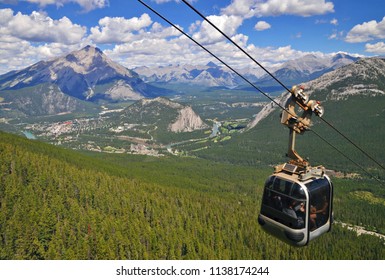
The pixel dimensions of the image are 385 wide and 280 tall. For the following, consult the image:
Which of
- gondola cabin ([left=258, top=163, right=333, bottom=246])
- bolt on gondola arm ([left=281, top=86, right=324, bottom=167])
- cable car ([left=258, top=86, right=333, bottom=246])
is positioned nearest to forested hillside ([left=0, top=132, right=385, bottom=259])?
gondola cabin ([left=258, top=163, right=333, bottom=246])

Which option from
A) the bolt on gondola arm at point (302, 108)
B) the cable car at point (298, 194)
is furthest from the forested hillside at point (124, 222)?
the bolt on gondola arm at point (302, 108)

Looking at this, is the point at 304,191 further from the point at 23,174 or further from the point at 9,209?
the point at 23,174

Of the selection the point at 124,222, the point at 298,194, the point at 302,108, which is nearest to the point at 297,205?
the point at 298,194

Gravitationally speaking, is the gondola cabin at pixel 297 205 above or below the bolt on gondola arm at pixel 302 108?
below

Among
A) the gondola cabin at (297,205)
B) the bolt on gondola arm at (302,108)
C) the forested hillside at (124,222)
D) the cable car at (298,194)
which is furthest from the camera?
the forested hillside at (124,222)

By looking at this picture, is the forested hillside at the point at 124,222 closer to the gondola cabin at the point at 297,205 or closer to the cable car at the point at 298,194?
the gondola cabin at the point at 297,205

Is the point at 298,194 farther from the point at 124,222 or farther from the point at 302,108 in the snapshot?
the point at 124,222

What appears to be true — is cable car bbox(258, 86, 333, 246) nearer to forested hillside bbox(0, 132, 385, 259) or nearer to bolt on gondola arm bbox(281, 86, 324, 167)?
bolt on gondola arm bbox(281, 86, 324, 167)
